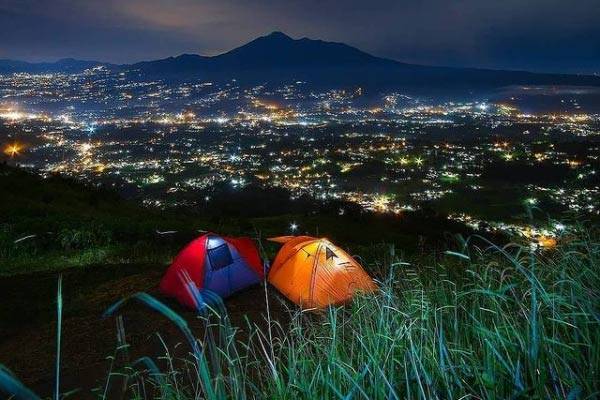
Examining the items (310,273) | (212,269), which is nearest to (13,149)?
(212,269)

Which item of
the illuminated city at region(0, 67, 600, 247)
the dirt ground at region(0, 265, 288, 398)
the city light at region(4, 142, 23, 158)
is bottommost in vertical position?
the illuminated city at region(0, 67, 600, 247)

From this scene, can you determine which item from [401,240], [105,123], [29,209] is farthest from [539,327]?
[105,123]

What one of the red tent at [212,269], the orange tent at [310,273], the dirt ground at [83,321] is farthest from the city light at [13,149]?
the orange tent at [310,273]

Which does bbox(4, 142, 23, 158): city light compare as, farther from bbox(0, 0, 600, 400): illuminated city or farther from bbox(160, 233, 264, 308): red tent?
bbox(160, 233, 264, 308): red tent

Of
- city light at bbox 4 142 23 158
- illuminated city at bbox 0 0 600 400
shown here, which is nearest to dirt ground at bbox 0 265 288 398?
illuminated city at bbox 0 0 600 400

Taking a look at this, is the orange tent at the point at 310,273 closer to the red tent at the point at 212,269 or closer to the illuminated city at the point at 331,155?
the red tent at the point at 212,269

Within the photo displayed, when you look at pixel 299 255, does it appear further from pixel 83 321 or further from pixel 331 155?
pixel 331 155
